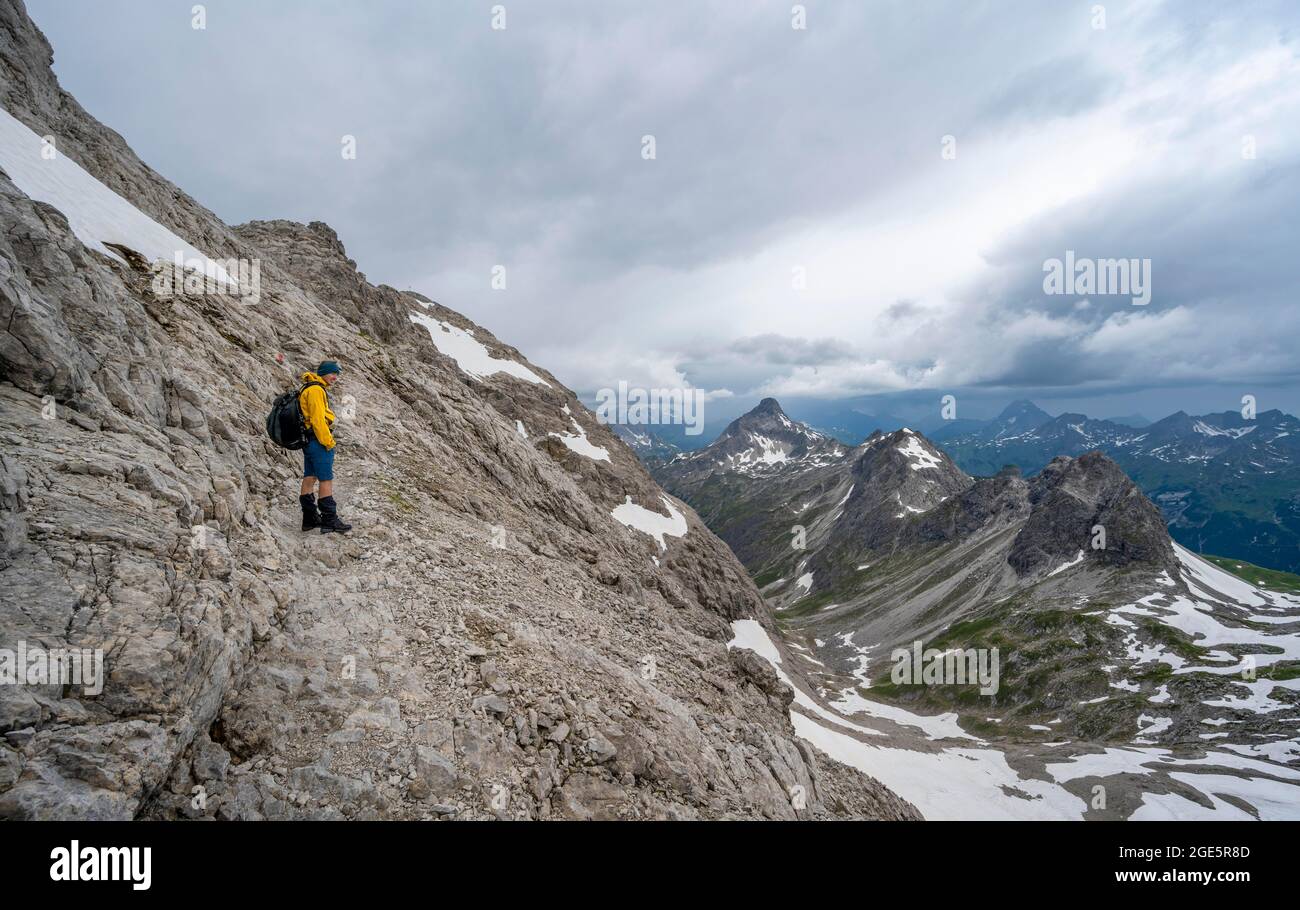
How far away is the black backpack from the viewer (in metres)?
13.2

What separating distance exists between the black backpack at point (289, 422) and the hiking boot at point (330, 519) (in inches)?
66.9

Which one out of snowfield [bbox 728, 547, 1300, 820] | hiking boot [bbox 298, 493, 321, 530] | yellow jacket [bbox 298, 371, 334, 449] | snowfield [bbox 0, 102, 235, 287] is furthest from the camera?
snowfield [bbox 728, 547, 1300, 820]

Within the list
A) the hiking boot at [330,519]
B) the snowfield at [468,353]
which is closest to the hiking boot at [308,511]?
the hiking boot at [330,519]

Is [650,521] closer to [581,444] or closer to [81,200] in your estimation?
[581,444]

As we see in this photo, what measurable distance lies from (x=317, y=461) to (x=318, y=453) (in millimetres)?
221

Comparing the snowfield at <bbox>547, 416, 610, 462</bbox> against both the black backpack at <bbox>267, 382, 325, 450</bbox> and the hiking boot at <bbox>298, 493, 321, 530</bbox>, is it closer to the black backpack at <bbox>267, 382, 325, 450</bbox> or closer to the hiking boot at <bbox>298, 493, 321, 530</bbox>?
the hiking boot at <bbox>298, 493, 321, 530</bbox>

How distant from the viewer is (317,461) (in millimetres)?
13695

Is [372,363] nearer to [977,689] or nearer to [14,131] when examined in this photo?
[14,131]

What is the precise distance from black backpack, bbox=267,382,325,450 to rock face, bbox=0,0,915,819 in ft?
5.16

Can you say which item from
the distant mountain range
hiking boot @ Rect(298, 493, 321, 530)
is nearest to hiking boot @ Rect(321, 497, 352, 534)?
hiking boot @ Rect(298, 493, 321, 530)

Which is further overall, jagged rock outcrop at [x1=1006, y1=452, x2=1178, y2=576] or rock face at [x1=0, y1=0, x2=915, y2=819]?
jagged rock outcrop at [x1=1006, y1=452, x2=1178, y2=576]

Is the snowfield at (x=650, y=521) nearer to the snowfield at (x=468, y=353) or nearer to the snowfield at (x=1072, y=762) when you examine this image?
the snowfield at (x=1072, y=762)

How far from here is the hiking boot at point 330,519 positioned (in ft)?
46.0

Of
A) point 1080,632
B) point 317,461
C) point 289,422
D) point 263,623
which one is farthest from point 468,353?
point 1080,632
